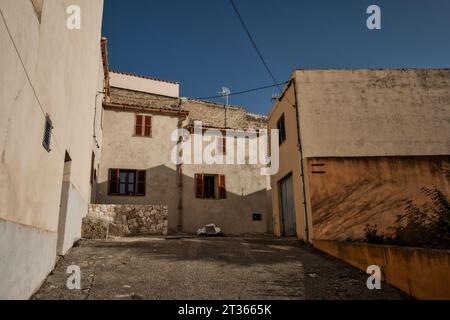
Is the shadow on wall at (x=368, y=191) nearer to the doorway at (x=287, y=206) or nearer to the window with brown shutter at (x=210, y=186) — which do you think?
Answer: the doorway at (x=287, y=206)

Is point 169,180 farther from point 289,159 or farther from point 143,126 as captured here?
point 289,159

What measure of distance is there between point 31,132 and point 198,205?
1496 cm

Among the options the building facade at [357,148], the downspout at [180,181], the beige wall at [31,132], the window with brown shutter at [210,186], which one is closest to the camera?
the beige wall at [31,132]

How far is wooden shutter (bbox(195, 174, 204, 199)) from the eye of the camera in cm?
1878

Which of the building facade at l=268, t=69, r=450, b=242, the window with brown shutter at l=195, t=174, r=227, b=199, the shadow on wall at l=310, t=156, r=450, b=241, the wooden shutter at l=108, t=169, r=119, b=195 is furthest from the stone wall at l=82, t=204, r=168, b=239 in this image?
the window with brown shutter at l=195, t=174, r=227, b=199

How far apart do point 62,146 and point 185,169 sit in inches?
503

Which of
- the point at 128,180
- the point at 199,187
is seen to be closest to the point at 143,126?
the point at 128,180

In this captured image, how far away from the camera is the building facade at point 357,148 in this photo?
366 inches

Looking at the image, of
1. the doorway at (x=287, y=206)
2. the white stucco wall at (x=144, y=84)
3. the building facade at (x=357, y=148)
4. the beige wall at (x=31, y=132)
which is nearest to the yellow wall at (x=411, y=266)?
the building facade at (x=357, y=148)

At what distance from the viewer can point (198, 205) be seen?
18656 mm

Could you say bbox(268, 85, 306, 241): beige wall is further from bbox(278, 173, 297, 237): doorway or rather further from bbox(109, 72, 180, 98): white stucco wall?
bbox(109, 72, 180, 98): white stucco wall
